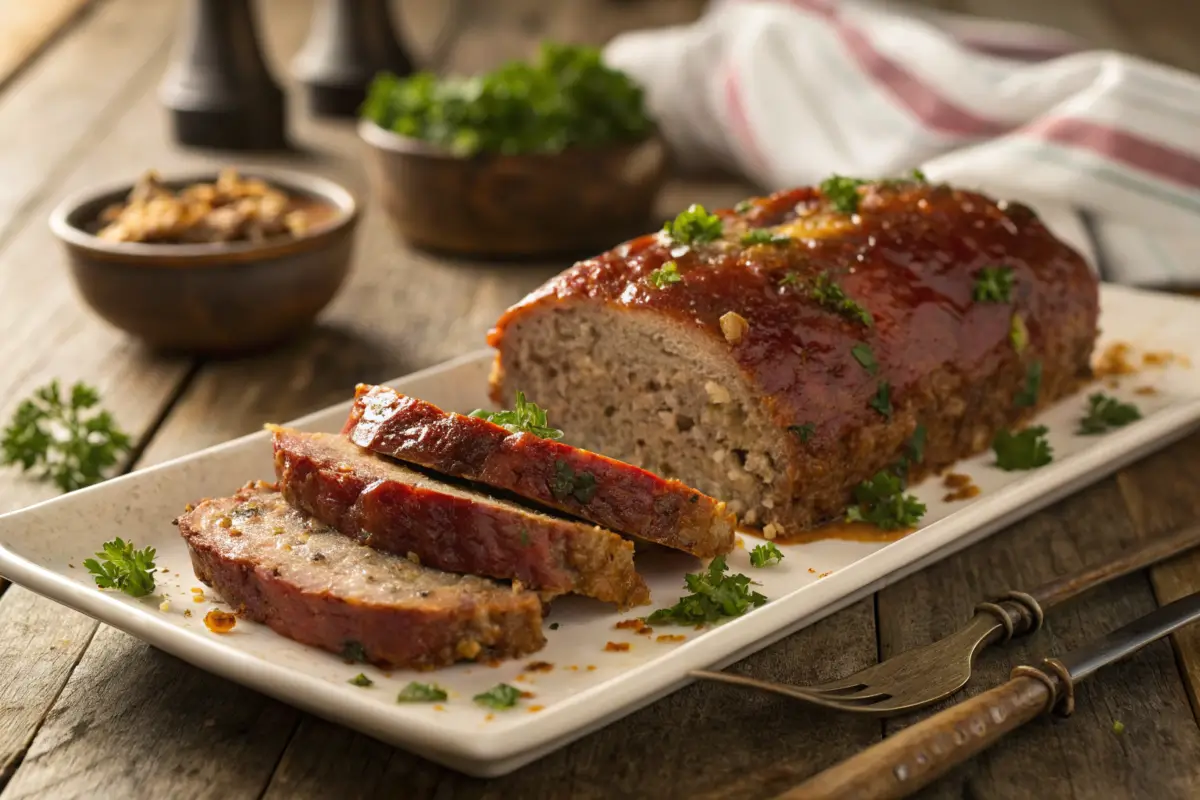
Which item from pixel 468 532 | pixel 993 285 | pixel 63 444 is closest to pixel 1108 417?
pixel 993 285

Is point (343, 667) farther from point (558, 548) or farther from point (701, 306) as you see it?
point (701, 306)

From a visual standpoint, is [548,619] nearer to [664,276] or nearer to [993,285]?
[664,276]

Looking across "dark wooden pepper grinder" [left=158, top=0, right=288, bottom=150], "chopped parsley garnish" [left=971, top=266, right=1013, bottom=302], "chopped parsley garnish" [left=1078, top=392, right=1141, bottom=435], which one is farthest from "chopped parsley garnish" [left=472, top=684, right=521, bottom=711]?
"dark wooden pepper grinder" [left=158, top=0, right=288, bottom=150]

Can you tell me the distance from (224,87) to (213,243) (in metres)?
3.27

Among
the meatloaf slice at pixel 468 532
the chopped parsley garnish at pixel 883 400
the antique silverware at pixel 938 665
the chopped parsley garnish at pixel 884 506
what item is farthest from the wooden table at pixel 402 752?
the chopped parsley garnish at pixel 883 400

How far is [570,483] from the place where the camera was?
3766mm

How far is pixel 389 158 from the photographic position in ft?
23.2

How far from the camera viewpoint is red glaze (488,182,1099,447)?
433cm

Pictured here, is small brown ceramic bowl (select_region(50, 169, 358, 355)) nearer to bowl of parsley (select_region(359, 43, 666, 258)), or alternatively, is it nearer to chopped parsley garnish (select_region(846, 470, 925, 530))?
bowl of parsley (select_region(359, 43, 666, 258))

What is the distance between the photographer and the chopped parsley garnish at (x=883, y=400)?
14.6 feet

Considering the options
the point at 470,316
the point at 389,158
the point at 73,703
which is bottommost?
the point at 470,316

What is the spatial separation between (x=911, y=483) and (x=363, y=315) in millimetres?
2957

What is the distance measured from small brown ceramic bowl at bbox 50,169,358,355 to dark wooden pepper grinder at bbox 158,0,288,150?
2.73 meters

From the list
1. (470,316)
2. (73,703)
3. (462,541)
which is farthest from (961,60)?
(73,703)
